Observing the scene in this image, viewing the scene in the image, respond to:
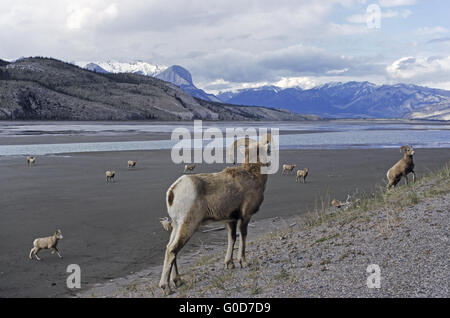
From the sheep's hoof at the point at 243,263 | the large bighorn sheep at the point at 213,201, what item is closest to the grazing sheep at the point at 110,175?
the large bighorn sheep at the point at 213,201

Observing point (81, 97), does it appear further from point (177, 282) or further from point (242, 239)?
point (177, 282)

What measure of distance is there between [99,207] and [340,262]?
908cm

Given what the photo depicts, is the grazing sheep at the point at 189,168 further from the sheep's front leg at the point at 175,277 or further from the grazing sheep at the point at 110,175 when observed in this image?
the sheep's front leg at the point at 175,277

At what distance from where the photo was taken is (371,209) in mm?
11133

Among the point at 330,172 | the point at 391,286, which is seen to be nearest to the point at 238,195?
the point at 391,286

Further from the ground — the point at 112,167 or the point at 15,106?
the point at 15,106

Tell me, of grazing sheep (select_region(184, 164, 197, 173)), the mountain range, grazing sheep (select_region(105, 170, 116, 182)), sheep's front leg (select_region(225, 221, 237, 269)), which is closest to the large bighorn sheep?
sheep's front leg (select_region(225, 221, 237, 269))

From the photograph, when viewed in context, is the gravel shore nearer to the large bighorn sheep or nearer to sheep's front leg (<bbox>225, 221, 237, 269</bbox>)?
sheep's front leg (<bbox>225, 221, 237, 269</bbox>)

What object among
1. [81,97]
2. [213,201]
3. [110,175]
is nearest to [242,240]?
[213,201]

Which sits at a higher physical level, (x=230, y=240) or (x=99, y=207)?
(x=230, y=240)

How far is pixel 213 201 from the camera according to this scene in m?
7.21
